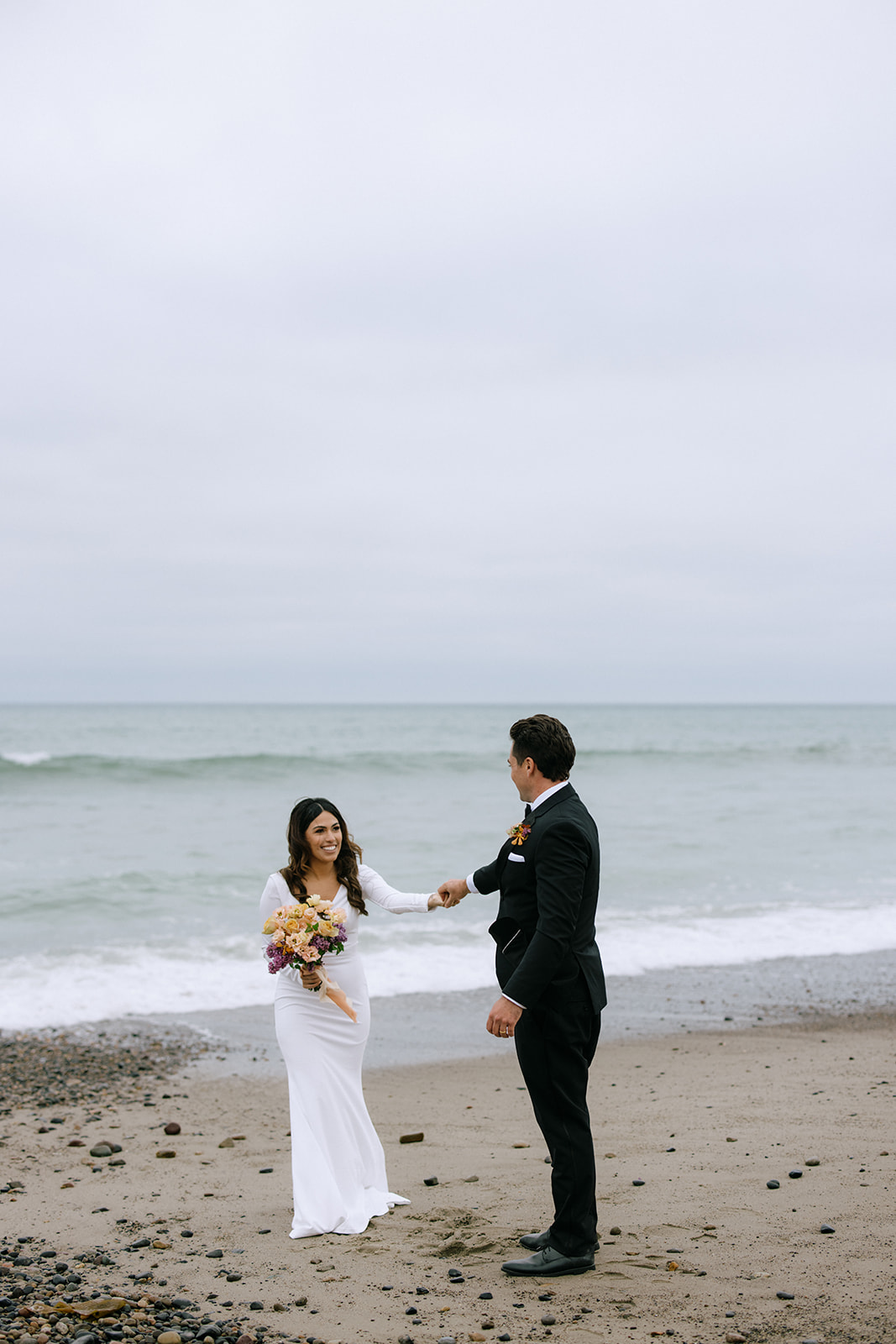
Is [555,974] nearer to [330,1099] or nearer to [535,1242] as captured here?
[535,1242]

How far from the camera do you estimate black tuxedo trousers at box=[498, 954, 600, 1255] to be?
436 cm

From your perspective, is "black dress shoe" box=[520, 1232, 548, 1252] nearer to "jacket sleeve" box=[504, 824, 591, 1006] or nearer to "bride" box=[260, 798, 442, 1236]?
"bride" box=[260, 798, 442, 1236]

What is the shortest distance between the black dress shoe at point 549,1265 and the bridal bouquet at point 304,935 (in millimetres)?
1581

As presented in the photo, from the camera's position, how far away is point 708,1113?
6.77 m

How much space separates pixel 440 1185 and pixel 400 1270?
1192mm

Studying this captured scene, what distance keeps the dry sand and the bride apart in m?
0.19

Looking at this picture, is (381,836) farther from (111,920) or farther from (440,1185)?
(440,1185)

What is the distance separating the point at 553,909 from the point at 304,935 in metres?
1.48

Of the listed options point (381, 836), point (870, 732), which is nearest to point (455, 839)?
point (381, 836)

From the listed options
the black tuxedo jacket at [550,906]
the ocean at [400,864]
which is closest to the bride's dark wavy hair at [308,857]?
the black tuxedo jacket at [550,906]

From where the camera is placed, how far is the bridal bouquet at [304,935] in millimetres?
5176

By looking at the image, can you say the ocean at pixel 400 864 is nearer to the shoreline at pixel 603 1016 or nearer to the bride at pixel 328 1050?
the shoreline at pixel 603 1016

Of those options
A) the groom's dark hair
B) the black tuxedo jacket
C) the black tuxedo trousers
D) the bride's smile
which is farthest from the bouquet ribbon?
the groom's dark hair

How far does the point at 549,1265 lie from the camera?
4336 millimetres
